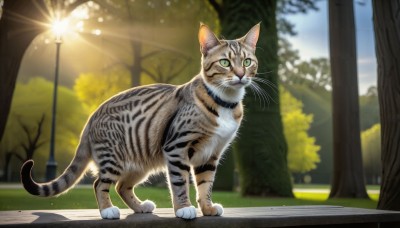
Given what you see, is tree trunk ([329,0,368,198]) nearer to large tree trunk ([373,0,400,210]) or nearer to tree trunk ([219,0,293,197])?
tree trunk ([219,0,293,197])

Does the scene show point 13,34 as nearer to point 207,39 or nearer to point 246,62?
point 207,39

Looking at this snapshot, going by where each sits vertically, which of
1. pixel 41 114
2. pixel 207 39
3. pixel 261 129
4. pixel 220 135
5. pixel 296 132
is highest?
pixel 41 114

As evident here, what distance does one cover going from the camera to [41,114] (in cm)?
3222

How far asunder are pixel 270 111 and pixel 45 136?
2416 cm

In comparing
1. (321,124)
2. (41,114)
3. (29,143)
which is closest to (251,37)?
(41,114)

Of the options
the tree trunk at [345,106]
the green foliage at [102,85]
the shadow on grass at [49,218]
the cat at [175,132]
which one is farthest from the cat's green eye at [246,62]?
the green foliage at [102,85]

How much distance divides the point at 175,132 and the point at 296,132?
1218 inches

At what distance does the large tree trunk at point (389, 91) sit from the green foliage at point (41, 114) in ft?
90.9

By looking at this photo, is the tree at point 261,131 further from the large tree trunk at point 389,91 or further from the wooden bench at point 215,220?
the wooden bench at point 215,220

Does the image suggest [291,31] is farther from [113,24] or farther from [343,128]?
[343,128]

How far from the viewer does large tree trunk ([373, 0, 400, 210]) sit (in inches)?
271

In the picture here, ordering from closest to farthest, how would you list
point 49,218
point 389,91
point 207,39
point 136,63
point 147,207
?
point 49,218, point 207,39, point 147,207, point 389,91, point 136,63

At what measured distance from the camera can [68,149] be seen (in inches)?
1388

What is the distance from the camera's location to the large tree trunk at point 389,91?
688 cm
